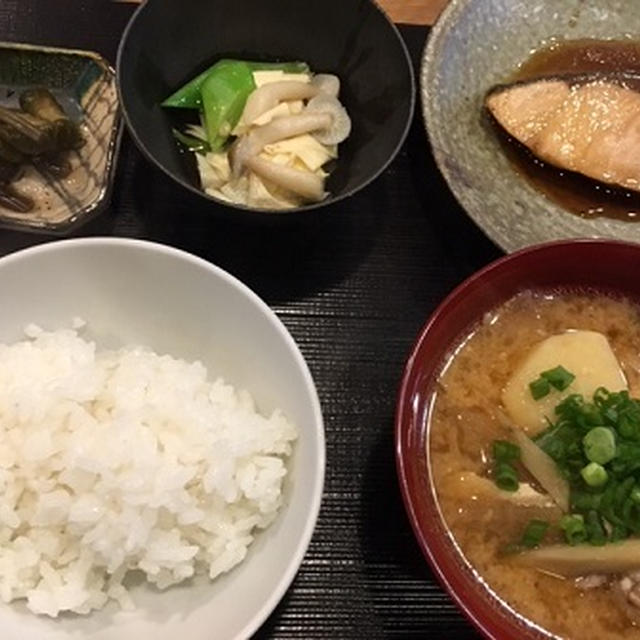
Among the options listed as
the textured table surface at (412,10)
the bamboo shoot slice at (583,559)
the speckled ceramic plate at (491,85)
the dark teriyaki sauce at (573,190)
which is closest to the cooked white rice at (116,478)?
the bamboo shoot slice at (583,559)

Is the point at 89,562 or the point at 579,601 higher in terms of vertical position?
the point at 579,601

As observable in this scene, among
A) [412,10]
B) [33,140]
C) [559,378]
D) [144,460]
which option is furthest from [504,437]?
[412,10]

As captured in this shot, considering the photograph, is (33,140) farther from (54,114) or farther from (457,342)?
(457,342)

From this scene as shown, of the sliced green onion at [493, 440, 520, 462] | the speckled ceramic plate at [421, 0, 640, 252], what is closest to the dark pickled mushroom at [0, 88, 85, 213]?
the speckled ceramic plate at [421, 0, 640, 252]

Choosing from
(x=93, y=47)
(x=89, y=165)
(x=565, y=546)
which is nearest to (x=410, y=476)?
(x=565, y=546)

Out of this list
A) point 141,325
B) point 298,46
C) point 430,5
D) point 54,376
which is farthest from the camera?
point 430,5

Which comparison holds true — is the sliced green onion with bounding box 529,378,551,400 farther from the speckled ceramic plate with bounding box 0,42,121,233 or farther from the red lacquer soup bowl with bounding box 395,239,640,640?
the speckled ceramic plate with bounding box 0,42,121,233

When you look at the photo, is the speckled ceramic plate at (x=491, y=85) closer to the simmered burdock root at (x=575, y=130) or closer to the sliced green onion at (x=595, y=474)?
the simmered burdock root at (x=575, y=130)

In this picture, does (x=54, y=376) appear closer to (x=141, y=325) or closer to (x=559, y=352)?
(x=141, y=325)
